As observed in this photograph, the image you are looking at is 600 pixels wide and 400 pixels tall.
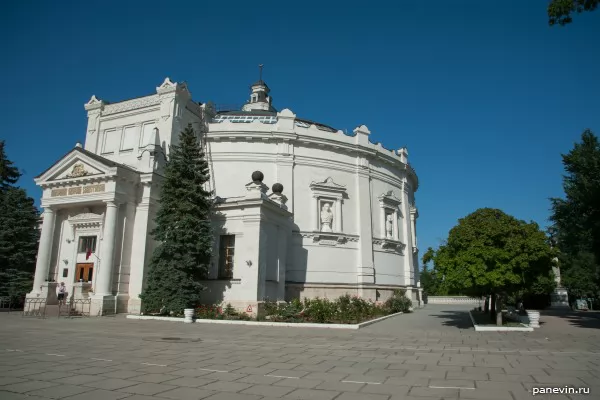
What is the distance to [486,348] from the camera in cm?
1073

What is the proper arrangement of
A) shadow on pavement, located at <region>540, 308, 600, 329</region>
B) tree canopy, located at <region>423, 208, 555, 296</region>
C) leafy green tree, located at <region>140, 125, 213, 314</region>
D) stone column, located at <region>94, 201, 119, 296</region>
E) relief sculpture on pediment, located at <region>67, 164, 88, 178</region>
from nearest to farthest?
tree canopy, located at <region>423, 208, 555, 296</region> → shadow on pavement, located at <region>540, 308, 600, 329</region> → leafy green tree, located at <region>140, 125, 213, 314</region> → stone column, located at <region>94, 201, 119, 296</region> → relief sculpture on pediment, located at <region>67, 164, 88, 178</region>

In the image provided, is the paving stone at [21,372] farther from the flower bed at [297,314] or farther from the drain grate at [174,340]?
the flower bed at [297,314]

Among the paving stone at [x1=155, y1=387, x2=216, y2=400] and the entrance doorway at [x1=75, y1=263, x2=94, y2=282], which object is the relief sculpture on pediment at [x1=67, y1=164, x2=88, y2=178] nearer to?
the entrance doorway at [x1=75, y1=263, x2=94, y2=282]

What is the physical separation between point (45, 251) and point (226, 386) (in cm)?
2241

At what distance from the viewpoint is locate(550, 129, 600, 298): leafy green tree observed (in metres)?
21.9

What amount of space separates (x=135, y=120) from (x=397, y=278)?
923 inches

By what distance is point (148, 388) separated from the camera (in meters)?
5.88

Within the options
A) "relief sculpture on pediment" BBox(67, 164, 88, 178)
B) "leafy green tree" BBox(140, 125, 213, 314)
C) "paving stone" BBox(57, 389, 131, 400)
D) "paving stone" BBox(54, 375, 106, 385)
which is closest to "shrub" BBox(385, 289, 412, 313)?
"leafy green tree" BBox(140, 125, 213, 314)

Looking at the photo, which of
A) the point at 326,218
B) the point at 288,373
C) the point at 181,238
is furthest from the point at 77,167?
the point at 288,373

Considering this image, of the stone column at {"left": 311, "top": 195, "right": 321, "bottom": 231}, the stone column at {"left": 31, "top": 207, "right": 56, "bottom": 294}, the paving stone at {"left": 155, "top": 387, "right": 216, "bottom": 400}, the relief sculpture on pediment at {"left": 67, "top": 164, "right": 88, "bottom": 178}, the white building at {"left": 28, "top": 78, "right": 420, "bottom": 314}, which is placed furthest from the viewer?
the stone column at {"left": 311, "top": 195, "right": 321, "bottom": 231}

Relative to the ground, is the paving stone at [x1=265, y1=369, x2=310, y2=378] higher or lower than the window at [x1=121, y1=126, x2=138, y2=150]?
lower

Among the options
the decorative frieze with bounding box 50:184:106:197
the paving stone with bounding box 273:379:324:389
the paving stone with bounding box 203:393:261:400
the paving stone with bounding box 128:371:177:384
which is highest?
the decorative frieze with bounding box 50:184:106:197

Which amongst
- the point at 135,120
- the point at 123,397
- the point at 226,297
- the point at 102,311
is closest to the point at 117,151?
the point at 135,120

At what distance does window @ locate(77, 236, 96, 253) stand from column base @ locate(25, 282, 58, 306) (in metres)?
2.43
